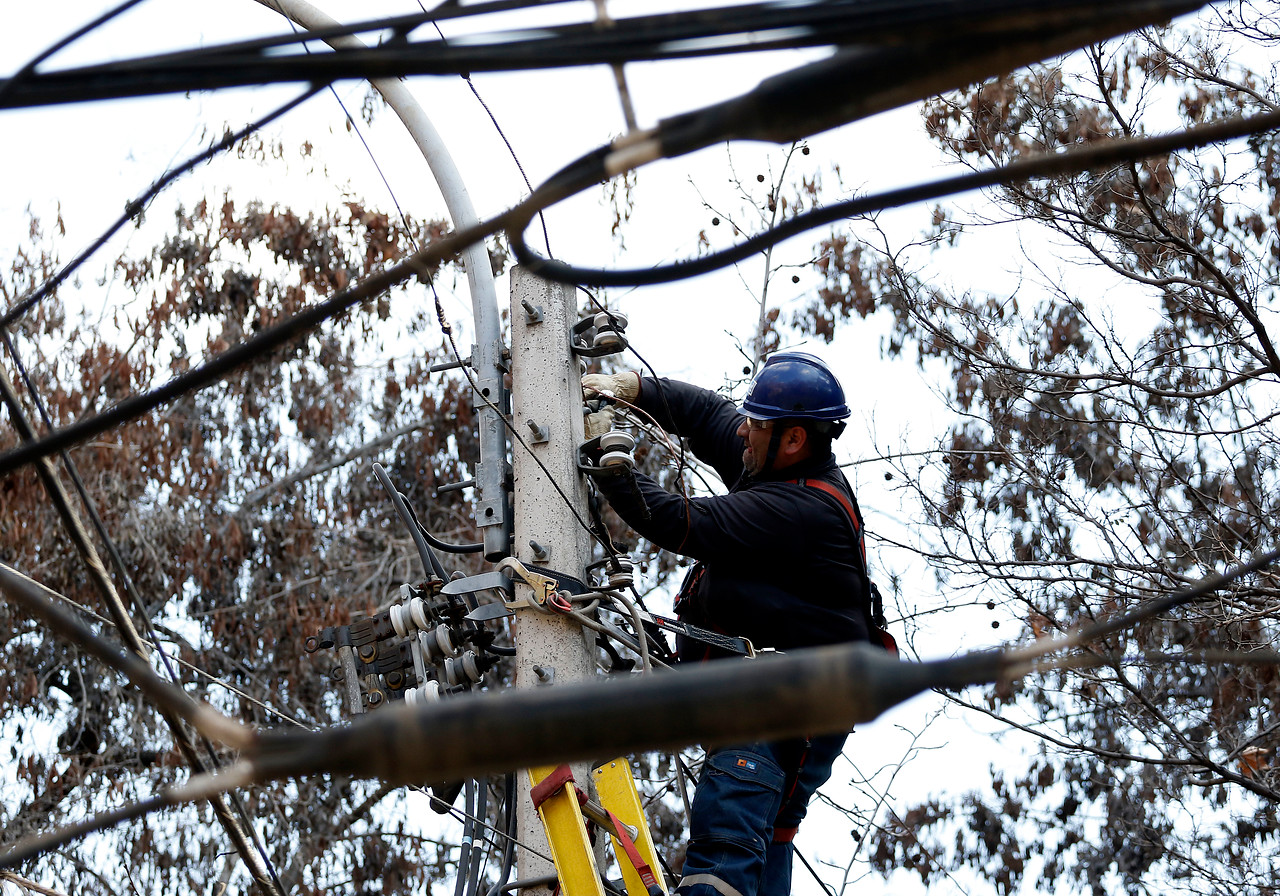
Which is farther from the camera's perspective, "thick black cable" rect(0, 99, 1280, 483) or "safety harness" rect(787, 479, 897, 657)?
"safety harness" rect(787, 479, 897, 657)

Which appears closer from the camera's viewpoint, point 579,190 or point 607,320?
point 579,190

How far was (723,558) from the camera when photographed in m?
5.02

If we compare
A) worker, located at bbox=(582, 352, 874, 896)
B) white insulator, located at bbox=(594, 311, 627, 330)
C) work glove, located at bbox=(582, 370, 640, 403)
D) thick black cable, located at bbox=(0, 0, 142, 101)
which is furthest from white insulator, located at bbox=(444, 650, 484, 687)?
thick black cable, located at bbox=(0, 0, 142, 101)

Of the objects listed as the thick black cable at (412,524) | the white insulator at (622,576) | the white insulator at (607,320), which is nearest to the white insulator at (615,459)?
the white insulator at (622,576)

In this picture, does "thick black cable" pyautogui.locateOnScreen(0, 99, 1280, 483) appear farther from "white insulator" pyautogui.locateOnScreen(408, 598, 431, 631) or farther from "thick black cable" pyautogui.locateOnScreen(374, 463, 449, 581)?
"thick black cable" pyautogui.locateOnScreen(374, 463, 449, 581)

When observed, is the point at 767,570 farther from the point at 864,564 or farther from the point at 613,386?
the point at 613,386

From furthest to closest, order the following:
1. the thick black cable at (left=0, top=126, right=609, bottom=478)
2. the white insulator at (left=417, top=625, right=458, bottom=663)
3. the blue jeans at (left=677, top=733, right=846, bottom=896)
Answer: the white insulator at (left=417, top=625, right=458, bottom=663) → the blue jeans at (left=677, top=733, right=846, bottom=896) → the thick black cable at (left=0, top=126, right=609, bottom=478)

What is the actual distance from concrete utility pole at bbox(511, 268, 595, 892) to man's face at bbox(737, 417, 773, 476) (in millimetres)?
723

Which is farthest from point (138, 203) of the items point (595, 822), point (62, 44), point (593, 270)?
point (595, 822)

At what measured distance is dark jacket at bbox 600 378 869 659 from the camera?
16.1ft

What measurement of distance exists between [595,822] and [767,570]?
115 cm

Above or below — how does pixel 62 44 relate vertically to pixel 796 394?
below

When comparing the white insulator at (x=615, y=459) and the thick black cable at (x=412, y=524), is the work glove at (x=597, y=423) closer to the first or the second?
the white insulator at (x=615, y=459)

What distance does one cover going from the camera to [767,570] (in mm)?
5082
